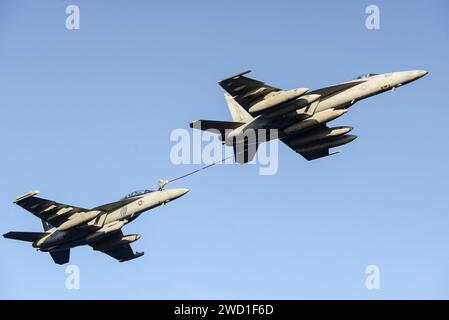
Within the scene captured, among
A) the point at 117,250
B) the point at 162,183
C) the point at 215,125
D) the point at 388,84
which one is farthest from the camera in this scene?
the point at 117,250

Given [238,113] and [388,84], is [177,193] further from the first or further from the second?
[388,84]

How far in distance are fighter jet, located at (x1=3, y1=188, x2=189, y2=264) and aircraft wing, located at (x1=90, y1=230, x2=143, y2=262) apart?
5.18 ft

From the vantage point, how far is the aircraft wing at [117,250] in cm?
5462

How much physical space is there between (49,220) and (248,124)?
13.5 meters

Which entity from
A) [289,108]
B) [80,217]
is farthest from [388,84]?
[80,217]

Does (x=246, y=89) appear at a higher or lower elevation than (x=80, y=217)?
higher

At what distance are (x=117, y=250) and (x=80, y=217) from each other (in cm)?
673

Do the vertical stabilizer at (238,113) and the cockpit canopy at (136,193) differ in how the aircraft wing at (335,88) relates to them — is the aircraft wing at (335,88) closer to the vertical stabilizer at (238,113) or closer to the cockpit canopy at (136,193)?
the vertical stabilizer at (238,113)

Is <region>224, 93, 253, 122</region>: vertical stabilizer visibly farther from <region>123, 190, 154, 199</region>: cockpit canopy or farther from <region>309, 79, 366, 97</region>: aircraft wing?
<region>123, 190, 154, 199</region>: cockpit canopy

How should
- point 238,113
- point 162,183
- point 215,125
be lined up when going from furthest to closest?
point 238,113 < point 162,183 < point 215,125

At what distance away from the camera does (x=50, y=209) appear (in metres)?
50.5

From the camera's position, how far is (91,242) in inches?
2087
